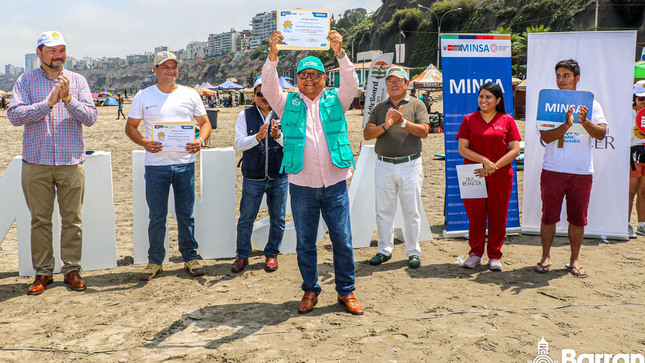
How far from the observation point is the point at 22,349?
3.36m

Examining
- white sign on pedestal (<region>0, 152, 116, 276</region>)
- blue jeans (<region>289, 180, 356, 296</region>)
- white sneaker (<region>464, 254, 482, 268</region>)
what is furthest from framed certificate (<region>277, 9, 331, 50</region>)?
white sneaker (<region>464, 254, 482, 268</region>)

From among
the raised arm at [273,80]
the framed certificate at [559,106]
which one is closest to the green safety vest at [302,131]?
the raised arm at [273,80]

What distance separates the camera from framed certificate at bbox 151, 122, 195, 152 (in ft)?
14.6

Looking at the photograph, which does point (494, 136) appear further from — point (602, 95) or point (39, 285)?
point (39, 285)

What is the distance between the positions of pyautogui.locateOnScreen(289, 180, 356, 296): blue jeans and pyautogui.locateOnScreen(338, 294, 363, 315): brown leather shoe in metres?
0.04

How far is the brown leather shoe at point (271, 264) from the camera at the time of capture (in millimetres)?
5039

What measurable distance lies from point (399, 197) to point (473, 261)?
3.27 ft

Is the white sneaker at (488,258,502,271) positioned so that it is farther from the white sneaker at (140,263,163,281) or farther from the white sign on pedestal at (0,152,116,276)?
the white sign on pedestal at (0,152,116,276)

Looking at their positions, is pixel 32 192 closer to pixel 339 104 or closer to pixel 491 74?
pixel 339 104

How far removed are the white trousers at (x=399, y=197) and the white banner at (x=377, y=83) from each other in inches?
90.3

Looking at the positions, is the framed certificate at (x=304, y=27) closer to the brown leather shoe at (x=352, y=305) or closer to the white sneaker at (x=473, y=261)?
the brown leather shoe at (x=352, y=305)

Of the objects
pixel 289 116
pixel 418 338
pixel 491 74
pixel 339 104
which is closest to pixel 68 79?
pixel 289 116

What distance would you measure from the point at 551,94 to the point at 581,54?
68.0 inches

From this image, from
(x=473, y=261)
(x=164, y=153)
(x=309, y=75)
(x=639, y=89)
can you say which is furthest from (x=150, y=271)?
(x=639, y=89)
